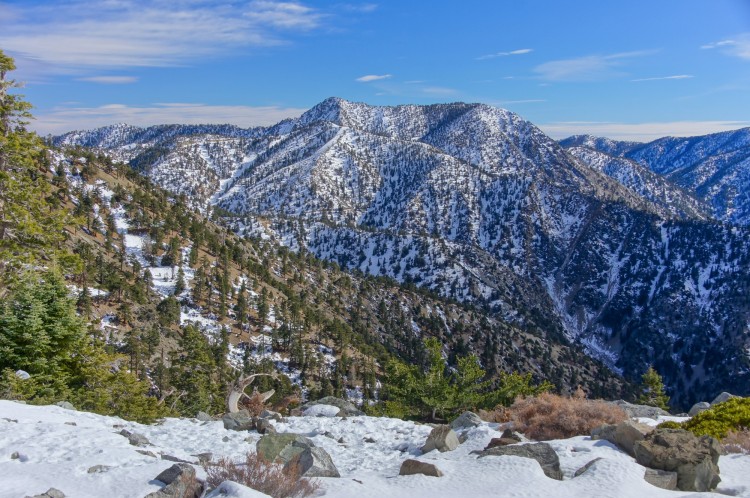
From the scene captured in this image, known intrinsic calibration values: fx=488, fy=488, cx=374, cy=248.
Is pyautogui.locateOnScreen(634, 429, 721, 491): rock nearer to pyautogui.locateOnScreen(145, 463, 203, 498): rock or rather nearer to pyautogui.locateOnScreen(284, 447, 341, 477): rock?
pyautogui.locateOnScreen(284, 447, 341, 477): rock

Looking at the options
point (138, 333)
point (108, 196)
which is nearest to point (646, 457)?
point (138, 333)

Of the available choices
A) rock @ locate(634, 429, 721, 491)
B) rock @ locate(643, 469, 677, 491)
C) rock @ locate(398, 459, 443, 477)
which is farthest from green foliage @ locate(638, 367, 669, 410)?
rock @ locate(398, 459, 443, 477)

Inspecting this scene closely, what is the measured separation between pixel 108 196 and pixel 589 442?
9712 centimetres

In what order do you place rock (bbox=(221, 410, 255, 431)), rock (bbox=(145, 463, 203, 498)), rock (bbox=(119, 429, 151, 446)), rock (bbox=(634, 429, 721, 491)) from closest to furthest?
rock (bbox=(145, 463, 203, 498)), rock (bbox=(634, 429, 721, 491)), rock (bbox=(119, 429, 151, 446)), rock (bbox=(221, 410, 255, 431))

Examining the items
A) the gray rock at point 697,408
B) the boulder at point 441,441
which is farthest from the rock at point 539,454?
the gray rock at point 697,408

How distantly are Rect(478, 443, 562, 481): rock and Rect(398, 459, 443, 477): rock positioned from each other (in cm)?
187

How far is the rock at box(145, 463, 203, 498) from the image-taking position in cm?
895

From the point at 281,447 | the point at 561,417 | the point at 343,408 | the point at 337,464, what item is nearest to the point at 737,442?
the point at 561,417

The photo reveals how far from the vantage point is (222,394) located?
43.0m

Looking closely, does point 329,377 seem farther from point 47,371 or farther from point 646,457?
point 646,457

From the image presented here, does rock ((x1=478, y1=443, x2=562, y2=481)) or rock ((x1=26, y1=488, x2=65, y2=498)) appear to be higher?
rock ((x1=26, y1=488, x2=65, y2=498))

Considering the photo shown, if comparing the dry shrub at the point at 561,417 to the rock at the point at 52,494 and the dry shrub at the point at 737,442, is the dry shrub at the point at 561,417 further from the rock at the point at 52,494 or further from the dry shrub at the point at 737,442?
the rock at the point at 52,494

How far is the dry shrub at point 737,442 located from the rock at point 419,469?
25.8 feet

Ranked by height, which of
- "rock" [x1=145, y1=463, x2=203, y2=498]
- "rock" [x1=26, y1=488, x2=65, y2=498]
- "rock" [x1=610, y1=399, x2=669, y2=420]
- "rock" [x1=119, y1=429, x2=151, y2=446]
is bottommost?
"rock" [x1=610, y1=399, x2=669, y2=420]
